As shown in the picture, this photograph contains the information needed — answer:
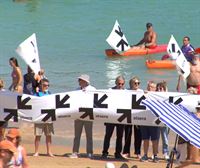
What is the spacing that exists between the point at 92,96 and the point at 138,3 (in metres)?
32.3

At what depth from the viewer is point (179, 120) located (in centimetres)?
1083

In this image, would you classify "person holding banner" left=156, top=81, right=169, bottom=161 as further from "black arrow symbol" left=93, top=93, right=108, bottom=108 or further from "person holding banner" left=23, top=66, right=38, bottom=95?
"person holding banner" left=23, top=66, right=38, bottom=95

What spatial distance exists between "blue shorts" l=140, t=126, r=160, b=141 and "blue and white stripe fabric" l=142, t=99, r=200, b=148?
1.90m

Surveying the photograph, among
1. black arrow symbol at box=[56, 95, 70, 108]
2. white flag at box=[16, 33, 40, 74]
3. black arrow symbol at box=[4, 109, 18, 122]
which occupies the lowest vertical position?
black arrow symbol at box=[4, 109, 18, 122]

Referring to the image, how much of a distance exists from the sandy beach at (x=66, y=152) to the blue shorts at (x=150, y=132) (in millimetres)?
429

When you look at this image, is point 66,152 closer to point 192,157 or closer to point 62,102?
point 62,102

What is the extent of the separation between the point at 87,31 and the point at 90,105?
2258 centimetres

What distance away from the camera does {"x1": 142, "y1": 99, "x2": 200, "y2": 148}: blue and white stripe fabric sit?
10.5 m

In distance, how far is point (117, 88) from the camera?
13.6 meters

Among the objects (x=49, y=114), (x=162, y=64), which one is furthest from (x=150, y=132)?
(x=162, y=64)

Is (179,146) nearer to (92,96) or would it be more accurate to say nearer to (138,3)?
(92,96)

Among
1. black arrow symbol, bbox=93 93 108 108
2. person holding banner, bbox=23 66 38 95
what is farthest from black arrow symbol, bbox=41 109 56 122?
person holding banner, bbox=23 66 38 95

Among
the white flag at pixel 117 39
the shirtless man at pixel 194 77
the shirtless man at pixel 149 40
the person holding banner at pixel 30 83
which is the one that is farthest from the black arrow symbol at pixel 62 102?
the shirtless man at pixel 149 40

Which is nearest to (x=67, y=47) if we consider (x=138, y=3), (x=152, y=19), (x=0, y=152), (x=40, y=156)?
(x=152, y=19)
